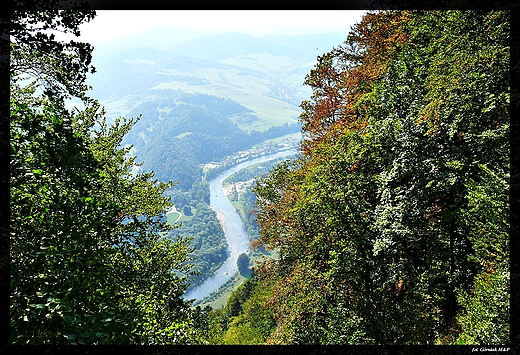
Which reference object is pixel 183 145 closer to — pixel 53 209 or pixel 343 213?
pixel 343 213

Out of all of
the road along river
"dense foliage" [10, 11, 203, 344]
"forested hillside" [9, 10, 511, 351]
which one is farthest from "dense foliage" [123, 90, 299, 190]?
"dense foliage" [10, 11, 203, 344]

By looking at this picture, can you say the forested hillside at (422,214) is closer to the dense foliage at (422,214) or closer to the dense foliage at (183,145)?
the dense foliage at (422,214)

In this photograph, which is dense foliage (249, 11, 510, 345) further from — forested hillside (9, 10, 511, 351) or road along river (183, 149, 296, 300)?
road along river (183, 149, 296, 300)

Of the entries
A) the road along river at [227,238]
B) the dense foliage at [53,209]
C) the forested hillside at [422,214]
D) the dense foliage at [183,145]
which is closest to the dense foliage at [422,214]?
the forested hillside at [422,214]

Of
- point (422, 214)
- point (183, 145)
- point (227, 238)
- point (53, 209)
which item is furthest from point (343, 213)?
point (183, 145)

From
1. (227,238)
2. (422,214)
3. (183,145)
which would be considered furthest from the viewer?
(183,145)

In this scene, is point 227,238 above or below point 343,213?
below
